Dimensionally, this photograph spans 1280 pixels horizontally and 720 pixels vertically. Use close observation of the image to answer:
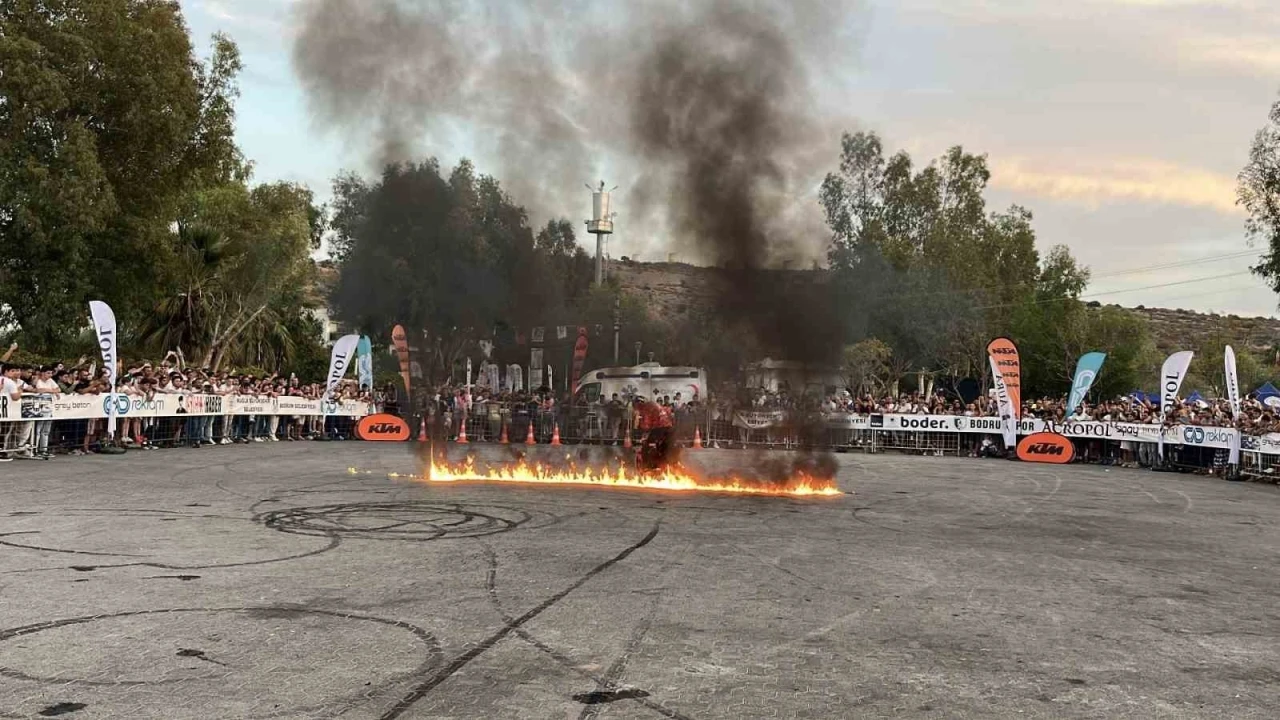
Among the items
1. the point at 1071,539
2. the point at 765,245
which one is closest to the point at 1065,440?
the point at 765,245

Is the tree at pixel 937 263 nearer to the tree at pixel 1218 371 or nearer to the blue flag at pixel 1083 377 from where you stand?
the blue flag at pixel 1083 377

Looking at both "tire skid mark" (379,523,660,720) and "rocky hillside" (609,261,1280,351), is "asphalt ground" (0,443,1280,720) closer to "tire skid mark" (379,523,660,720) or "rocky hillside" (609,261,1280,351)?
"tire skid mark" (379,523,660,720)

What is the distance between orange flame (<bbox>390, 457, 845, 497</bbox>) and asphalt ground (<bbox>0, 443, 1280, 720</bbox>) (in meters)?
2.48

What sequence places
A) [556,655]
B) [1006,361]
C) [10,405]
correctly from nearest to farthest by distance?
[556,655] → [10,405] → [1006,361]

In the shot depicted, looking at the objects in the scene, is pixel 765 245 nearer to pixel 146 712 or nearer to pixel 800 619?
pixel 800 619

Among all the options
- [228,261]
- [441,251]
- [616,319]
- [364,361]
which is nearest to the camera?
[441,251]

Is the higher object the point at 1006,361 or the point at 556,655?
the point at 1006,361

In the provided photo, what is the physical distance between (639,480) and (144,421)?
14.1 meters

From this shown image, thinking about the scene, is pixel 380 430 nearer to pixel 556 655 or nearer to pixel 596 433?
pixel 596 433

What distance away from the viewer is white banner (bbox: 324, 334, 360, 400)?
95.5ft

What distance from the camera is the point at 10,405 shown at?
61.6ft

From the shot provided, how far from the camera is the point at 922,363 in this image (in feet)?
171

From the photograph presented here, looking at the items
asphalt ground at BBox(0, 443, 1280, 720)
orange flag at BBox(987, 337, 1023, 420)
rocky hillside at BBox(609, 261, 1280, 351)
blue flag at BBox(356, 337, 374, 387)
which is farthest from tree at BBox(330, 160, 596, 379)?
orange flag at BBox(987, 337, 1023, 420)

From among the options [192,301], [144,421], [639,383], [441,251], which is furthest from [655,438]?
[192,301]
